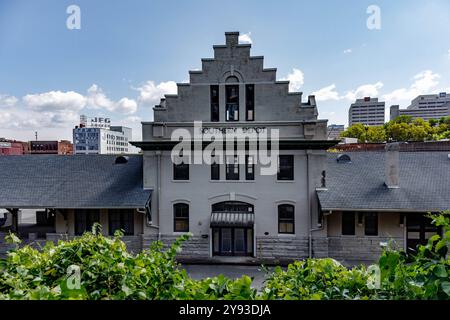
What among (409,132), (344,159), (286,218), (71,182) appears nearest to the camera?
(286,218)

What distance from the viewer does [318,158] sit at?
1472 centimetres

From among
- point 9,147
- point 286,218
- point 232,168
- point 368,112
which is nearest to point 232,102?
point 232,168

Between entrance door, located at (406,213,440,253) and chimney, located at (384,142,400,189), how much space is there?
1.82 metres

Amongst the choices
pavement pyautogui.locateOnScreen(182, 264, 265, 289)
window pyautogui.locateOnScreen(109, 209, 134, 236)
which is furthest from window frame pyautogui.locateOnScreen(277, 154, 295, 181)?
window pyautogui.locateOnScreen(109, 209, 134, 236)

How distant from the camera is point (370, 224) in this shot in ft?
48.1

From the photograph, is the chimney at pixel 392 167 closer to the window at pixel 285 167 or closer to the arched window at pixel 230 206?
the window at pixel 285 167

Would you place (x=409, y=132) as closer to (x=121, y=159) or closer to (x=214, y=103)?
(x=214, y=103)

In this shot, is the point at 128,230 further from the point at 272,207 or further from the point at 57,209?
the point at 272,207

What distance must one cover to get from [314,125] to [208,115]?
5.80 metres

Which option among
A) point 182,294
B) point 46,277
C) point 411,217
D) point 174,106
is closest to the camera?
point 182,294

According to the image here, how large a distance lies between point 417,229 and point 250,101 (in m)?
11.2

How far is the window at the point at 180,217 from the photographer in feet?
50.2

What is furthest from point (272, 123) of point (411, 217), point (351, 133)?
point (351, 133)

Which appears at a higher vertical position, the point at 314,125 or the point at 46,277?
the point at 314,125
